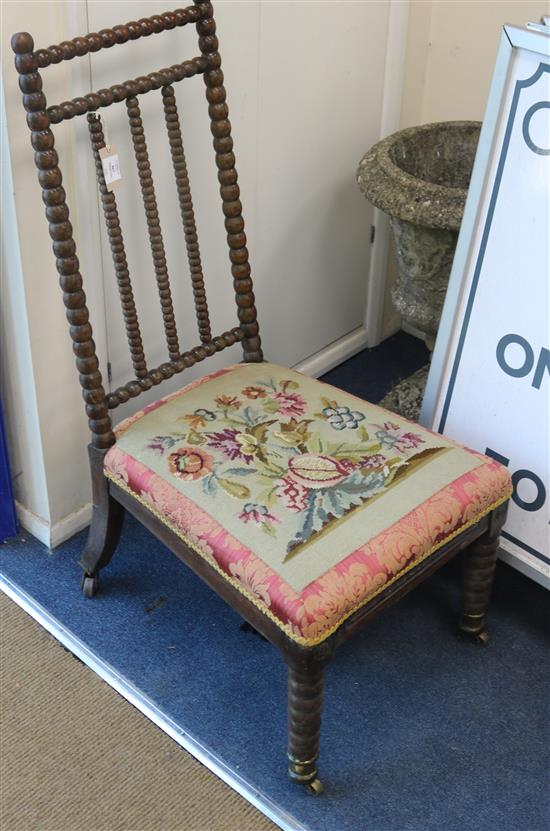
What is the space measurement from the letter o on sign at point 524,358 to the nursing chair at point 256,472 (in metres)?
0.16

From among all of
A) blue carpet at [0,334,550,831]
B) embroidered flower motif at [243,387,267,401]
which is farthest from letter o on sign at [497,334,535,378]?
blue carpet at [0,334,550,831]

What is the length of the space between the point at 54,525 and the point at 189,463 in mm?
527

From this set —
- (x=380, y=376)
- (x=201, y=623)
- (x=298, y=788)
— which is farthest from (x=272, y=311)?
(x=298, y=788)

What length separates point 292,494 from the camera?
1561mm

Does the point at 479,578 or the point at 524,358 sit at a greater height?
the point at 524,358

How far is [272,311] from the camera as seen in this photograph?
2.33 metres

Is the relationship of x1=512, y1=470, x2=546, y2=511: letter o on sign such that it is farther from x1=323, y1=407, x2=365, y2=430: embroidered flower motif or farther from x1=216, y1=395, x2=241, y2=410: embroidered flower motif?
x1=216, y1=395, x2=241, y2=410: embroidered flower motif

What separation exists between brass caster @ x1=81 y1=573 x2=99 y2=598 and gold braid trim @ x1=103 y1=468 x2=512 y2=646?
0.29m

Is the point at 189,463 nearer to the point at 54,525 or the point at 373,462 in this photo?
the point at 373,462

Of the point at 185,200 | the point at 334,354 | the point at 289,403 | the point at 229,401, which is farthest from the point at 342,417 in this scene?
the point at 334,354

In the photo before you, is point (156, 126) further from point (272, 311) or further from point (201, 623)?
point (201, 623)

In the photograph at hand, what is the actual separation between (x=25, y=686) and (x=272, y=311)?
101 centimetres

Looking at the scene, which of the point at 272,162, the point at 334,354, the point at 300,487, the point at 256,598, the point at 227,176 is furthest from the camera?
the point at 334,354

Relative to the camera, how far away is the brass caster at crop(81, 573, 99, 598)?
1.92 m
